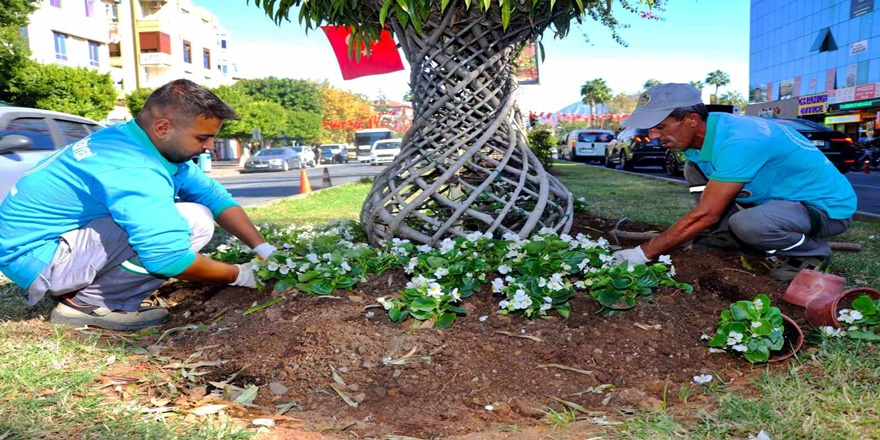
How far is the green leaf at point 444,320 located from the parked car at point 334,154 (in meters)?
43.2

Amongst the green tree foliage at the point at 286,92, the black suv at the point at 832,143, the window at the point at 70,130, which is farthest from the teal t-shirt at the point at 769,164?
the green tree foliage at the point at 286,92

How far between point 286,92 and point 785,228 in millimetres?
68039

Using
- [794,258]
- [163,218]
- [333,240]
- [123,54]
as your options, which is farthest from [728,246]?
[123,54]

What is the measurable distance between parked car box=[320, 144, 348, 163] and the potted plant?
43.7m

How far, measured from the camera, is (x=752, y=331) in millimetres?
2215

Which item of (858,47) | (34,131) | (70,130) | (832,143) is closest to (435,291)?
(34,131)

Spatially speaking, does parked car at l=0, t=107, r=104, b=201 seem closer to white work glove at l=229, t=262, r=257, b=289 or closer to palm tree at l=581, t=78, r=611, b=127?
white work glove at l=229, t=262, r=257, b=289

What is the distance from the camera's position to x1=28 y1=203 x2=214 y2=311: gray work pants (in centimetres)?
281

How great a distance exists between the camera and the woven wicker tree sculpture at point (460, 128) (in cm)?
324

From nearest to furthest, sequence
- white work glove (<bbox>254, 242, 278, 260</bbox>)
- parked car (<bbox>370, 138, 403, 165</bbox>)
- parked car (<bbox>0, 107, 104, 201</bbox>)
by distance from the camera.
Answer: white work glove (<bbox>254, 242, 278, 260</bbox>) → parked car (<bbox>0, 107, 104, 201</bbox>) → parked car (<bbox>370, 138, 403, 165</bbox>)

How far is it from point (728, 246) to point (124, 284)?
3.31 m

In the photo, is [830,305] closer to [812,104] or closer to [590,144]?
[590,144]

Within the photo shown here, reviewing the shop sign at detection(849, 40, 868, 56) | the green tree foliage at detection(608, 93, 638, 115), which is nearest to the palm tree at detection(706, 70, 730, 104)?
the green tree foliage at detection(608, 93, 638, 115)

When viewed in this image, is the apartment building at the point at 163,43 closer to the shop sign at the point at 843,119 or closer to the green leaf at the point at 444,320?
the green leaf at the point at 444,320
